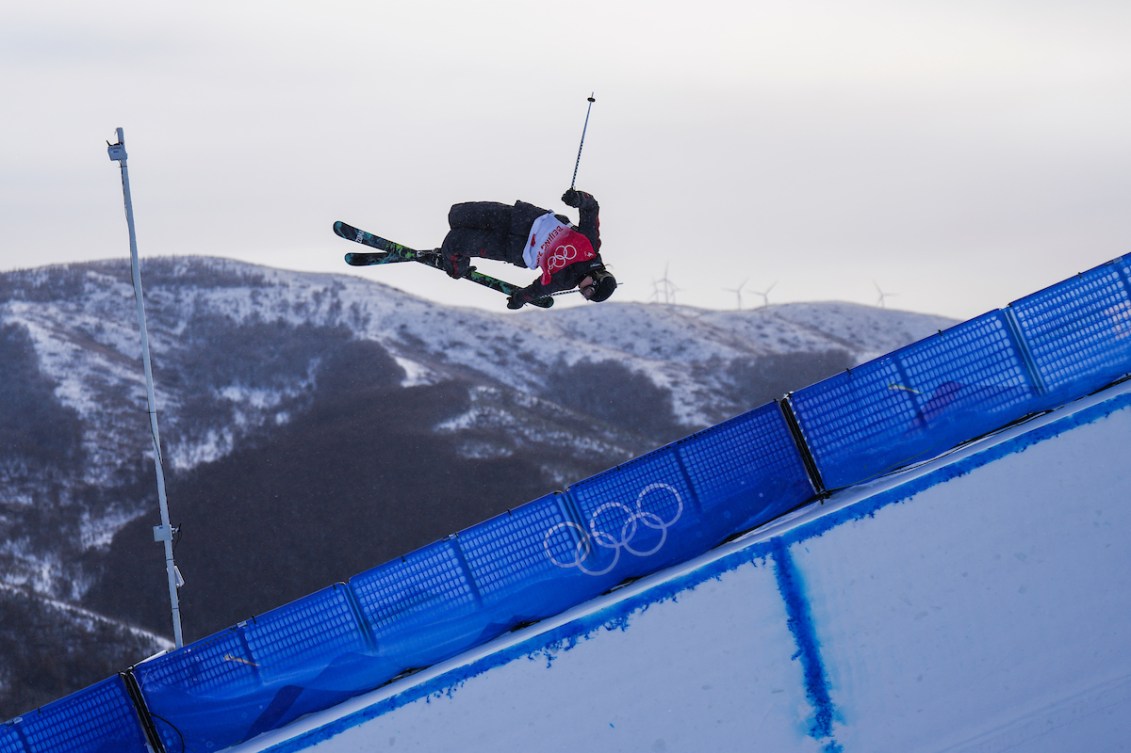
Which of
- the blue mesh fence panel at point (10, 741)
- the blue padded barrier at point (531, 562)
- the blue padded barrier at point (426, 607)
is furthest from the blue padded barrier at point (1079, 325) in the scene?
the blue mesh fence panel at point (10, 741)

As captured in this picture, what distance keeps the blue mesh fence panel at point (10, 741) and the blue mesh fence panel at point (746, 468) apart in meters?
6.69

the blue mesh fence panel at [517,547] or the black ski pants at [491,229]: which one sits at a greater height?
the black ski pants at [491,229]

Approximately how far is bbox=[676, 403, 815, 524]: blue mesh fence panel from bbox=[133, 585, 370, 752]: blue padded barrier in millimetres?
3345

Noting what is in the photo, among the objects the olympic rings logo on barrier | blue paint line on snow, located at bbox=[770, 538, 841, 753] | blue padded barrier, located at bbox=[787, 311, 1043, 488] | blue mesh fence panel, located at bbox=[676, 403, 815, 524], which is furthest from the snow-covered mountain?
blue paint line on snow, located at bbox=[770, 538, 841, 753]

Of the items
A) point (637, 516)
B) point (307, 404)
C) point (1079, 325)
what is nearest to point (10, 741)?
point (637, 516)

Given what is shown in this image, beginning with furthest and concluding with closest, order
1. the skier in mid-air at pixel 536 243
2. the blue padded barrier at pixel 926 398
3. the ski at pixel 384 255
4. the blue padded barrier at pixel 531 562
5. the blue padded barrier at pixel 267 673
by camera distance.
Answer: the ski at pixel 384 255, the skier in mid-air at pixel 536 243, the blue padded barrier at pixel 267 673, the blue padded barrier at pixel 531 562, the blue padded barrier at pixel 926 398

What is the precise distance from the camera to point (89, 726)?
11125 millimetres

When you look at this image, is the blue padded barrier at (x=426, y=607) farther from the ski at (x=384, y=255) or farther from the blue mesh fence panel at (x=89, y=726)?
the ski at (x=384, y=255)

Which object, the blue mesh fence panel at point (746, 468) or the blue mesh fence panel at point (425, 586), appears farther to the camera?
the blue mesh fence panel at point (746, 468)

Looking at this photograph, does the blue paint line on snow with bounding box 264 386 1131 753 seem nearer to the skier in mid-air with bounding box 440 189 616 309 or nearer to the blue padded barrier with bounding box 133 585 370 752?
the blue padded barrier with bounding box 133 585 370 752

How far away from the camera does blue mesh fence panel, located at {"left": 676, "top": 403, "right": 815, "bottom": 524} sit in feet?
35.0

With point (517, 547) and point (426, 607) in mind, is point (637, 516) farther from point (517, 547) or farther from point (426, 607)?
point (426, 607)

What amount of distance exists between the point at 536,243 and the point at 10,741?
22.2 feet

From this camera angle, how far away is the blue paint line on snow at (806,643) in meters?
9.09
